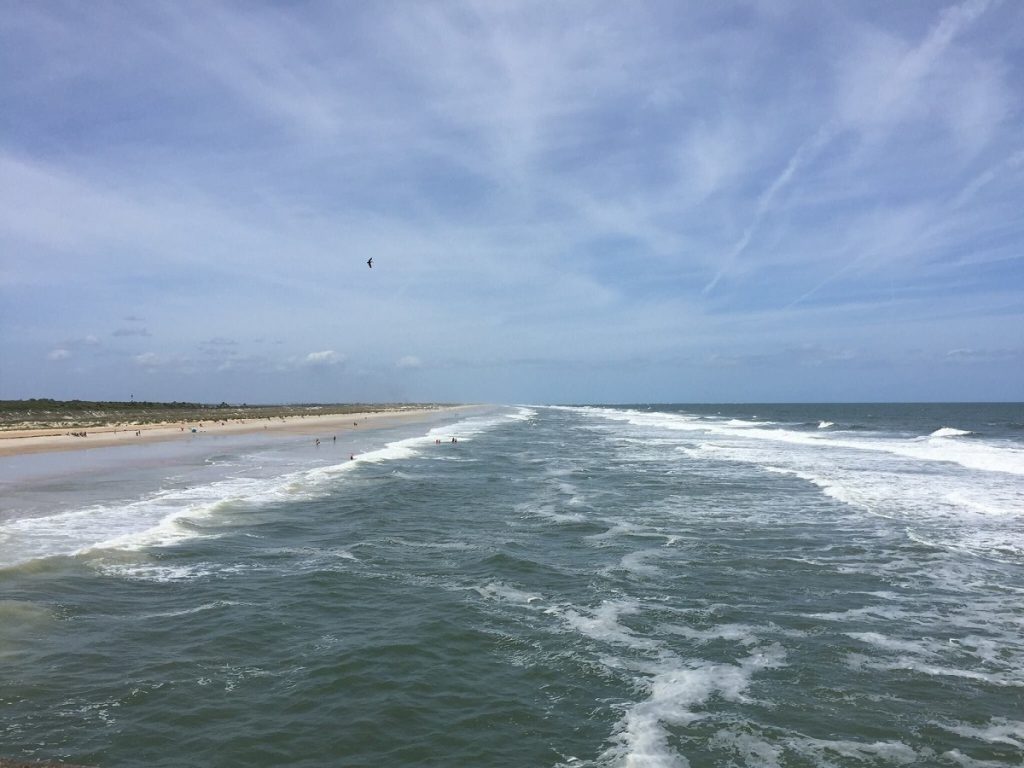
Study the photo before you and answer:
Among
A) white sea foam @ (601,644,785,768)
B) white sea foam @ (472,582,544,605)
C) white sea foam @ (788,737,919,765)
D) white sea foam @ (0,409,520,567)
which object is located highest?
white sea foam @ (0,409,520,567)

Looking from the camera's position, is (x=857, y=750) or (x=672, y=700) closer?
(x=857, y=750)

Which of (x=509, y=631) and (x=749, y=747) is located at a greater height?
(x=509, y=631)

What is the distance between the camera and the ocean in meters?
7.05

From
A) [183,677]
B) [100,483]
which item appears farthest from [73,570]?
[100,483]

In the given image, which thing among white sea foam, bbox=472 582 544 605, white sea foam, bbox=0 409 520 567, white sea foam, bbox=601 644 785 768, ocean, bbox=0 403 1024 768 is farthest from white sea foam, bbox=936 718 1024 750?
white sea foam, bbox=0 409 520 567

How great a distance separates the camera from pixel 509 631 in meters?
10.3

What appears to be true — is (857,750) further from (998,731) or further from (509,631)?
(509,631)

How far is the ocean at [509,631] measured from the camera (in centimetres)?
705

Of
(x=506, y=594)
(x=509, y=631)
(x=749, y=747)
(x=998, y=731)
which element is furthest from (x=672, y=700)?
(x=506, y=594)

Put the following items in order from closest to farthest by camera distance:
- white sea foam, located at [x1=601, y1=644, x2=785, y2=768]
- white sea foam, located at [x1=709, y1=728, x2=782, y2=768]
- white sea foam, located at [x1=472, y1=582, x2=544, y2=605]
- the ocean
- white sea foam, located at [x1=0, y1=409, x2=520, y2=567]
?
white sea foam, located at [x1=709, y1=728, x2=782, y2=768], white sea foam, located at [x1=601, y1=644, x2=785, y2=768], the ocean, white sea foam, located at [x1=472, y1=582, x2=544, y2=605], white sea foam, located at [x1=0, y1=409, x2=520, y2=567]

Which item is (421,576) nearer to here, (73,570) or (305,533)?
(305,533)

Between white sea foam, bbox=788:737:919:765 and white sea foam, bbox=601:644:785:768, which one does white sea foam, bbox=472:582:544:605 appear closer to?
white sea foam, bbox=601:644:785:768

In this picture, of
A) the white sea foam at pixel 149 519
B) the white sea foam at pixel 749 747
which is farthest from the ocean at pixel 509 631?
the white sea foam at pixel 149 519

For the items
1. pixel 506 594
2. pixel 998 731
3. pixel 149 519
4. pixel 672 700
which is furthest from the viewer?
pixel 149 519
